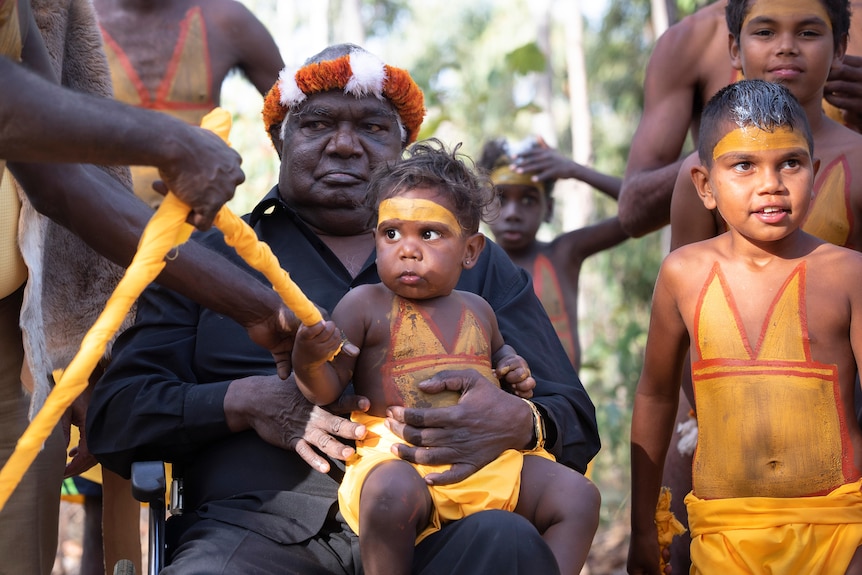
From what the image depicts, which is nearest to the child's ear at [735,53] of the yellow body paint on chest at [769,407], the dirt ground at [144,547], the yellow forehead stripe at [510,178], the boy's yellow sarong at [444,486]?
the yellow body paint on chest at [769,407]

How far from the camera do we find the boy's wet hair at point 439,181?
10.8 feet

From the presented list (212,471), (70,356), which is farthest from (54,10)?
(212,471)

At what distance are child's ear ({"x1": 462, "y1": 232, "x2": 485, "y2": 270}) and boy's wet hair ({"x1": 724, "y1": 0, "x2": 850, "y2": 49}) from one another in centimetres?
126

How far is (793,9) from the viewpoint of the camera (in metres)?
3.71

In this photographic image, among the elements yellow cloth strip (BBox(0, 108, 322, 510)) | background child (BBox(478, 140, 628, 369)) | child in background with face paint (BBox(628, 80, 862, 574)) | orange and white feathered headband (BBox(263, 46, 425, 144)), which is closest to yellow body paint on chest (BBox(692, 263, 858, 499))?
child in background with face paint (BBox(628, 80, 862, 574))

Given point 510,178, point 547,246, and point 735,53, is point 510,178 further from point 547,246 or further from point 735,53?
point 735,53

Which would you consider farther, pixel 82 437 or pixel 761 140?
pixel 82 437

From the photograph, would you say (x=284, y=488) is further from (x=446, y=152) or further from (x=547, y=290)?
(x=547, y=290)

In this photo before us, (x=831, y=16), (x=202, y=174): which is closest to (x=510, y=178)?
(x=831, y=16)

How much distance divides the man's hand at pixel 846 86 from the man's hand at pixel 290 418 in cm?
206

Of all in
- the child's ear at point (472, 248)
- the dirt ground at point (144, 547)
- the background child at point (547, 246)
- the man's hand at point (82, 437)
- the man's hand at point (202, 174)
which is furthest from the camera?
the dirt ground at point (144, 547)

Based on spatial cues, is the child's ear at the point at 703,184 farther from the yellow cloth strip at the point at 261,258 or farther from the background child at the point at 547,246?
the background child at the point at 547,246

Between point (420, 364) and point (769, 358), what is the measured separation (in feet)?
3.24

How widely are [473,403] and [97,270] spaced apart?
1.40m
